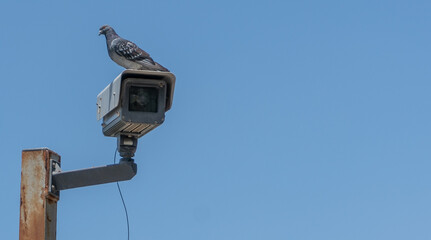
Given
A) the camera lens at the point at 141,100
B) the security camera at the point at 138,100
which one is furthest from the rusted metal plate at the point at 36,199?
the camera lens at the point at 141,100

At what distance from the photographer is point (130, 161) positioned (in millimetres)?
4246

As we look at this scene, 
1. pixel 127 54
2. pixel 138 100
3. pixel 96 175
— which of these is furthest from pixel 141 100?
pixel 127 54

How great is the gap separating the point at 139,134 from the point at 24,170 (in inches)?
31.3

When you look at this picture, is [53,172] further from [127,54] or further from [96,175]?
Result: [127,54]

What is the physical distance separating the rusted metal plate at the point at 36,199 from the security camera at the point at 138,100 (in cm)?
53

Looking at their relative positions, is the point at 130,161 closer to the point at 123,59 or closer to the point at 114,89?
the point at 114,89

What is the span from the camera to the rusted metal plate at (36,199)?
4168 mm

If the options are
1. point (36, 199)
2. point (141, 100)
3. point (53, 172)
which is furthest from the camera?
point (53, 172)

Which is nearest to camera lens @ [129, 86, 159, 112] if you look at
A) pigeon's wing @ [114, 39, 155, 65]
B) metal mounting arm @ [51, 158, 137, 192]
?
metal mounting arm @ [51, 158, 137, 192]

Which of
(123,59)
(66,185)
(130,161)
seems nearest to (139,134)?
(130,161)

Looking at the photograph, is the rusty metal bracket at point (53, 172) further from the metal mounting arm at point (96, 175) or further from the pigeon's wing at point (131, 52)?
the pigeon's wing at point (131, 52)

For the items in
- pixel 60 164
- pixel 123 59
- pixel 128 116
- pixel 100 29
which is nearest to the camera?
pixel 128 116

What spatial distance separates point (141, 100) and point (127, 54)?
2.23 m

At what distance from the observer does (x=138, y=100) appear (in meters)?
4.00
